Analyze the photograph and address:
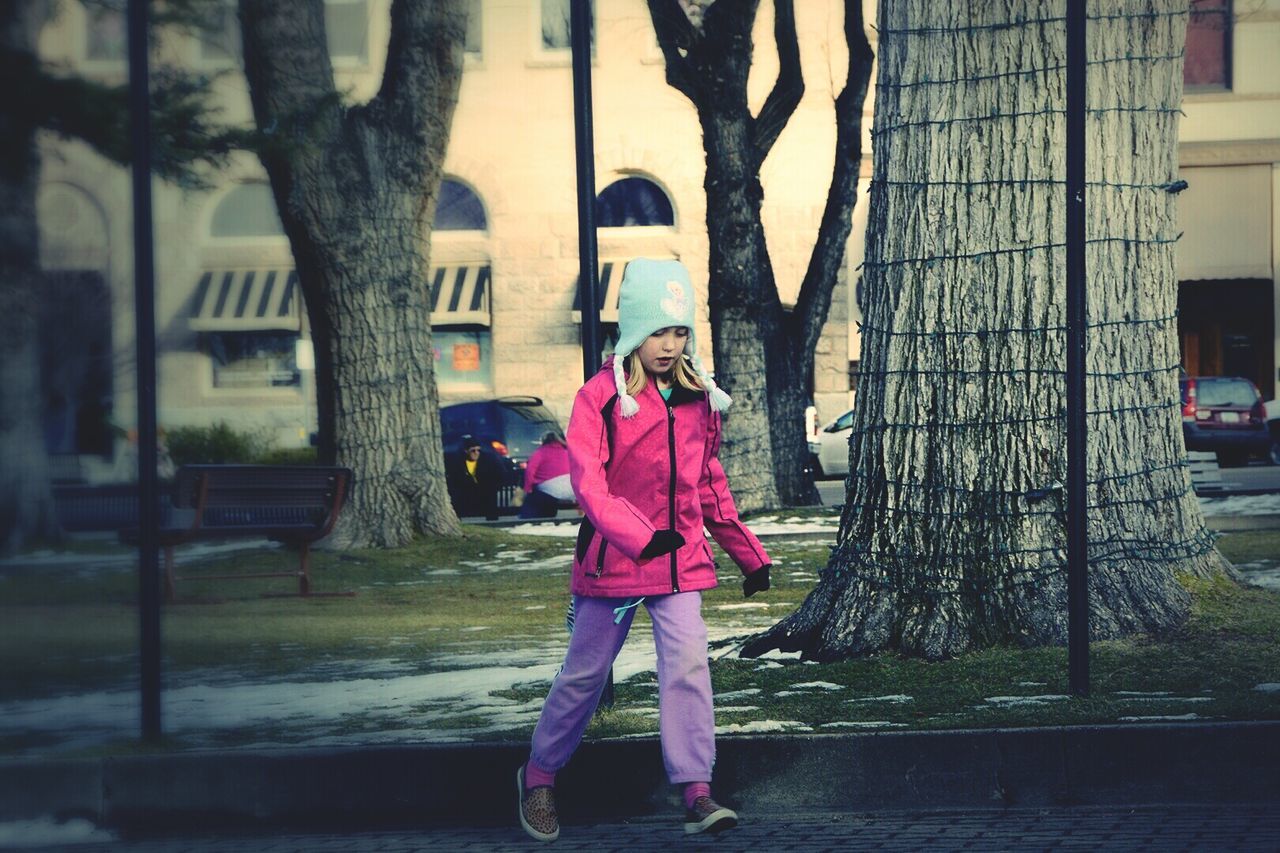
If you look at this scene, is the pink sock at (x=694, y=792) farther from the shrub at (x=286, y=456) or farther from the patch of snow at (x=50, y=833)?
the shrub at (x=286, y=456)

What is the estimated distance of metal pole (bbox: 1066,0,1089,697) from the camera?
19.2 feet

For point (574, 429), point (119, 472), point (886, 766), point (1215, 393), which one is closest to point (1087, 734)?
point (886, 766)

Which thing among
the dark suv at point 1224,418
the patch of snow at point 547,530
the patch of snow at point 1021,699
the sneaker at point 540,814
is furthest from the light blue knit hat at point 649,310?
the dark suv at point 1224,418

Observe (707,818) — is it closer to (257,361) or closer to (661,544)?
(661,544)

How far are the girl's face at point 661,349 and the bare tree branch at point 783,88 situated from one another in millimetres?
13134

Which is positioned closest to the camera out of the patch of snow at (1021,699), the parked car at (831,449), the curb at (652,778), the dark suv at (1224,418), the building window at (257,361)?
the curb at (652,778)

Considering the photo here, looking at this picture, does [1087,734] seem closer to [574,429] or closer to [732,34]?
[574,429]

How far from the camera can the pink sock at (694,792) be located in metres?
4.90

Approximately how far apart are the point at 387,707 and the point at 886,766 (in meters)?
2.19

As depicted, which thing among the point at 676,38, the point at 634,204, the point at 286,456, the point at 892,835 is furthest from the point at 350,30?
the point at 892,835

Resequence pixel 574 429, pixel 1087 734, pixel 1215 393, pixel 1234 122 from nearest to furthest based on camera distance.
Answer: pixel 574 429 → pixel 1087 734 → pixel 1215 393 → pixel 1234 122

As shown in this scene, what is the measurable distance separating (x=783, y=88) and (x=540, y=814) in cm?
1376

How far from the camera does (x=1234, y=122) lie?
32.6 meters

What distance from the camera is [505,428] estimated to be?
23.3 metres
